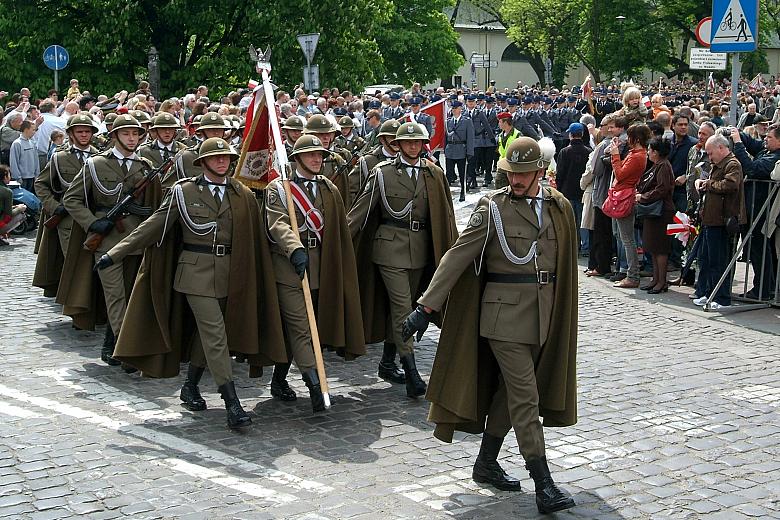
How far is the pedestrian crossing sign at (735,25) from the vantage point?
1315 cm

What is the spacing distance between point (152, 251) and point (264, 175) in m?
1.62

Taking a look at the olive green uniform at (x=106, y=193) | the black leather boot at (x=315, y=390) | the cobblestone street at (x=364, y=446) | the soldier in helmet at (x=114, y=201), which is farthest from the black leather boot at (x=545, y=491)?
the olive green uniform at (x=106, y=193)

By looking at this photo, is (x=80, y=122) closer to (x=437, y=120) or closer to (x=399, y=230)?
(x=399, y=230)

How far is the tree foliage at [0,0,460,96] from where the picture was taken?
32.4 meters

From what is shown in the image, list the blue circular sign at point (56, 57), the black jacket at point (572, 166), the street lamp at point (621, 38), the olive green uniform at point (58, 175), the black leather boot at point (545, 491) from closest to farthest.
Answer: the black leather boot at point (545, 491) → the olive green uniform at point (58, 175) → the black jacket at point (572, 166) → the blue circular sign at point (56, 57) → the street lamp at point (621, 38)

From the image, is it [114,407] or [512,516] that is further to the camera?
[114,407]

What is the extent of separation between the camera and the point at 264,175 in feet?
33.3

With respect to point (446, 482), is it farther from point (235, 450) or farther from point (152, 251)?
point (152, 251)

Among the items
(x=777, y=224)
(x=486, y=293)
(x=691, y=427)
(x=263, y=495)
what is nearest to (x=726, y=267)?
(x=777, y=224)

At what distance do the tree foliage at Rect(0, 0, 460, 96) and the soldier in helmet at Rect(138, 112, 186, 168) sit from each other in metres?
20.7

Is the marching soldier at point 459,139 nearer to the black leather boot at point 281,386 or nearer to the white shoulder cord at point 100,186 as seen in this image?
the white shoulder cord at point 100,186

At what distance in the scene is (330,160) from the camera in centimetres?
1163

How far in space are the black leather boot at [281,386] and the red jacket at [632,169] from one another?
6.10m

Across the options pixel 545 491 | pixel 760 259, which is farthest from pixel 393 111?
pixel 545 491
